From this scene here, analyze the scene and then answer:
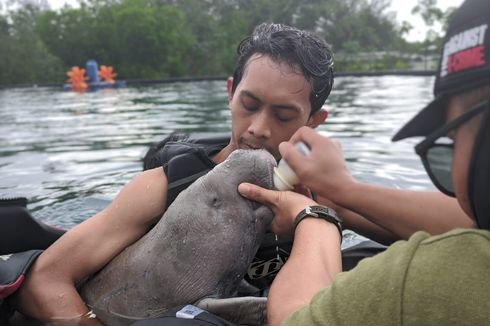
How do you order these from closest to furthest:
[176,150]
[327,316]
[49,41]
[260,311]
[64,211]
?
[327,316], [260,311], [176,150], [64,211], [49,41]

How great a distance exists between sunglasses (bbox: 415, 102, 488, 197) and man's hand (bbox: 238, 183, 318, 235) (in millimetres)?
726

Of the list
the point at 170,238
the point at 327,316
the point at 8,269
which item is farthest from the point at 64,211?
the point at 327,316

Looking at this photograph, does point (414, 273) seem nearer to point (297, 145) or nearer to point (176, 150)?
point (297, 145)

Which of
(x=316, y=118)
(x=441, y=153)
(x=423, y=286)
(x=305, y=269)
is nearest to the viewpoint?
(x=423, y=286)

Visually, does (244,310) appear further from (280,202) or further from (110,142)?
(110,142)

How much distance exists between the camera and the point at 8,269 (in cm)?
276

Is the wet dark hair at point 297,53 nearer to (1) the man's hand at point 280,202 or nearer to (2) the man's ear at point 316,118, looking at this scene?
(2) the man's ear at point 316,118

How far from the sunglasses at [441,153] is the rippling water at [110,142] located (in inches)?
174

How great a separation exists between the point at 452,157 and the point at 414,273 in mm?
339

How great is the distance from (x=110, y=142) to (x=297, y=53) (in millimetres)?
7800

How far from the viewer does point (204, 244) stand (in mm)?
2537

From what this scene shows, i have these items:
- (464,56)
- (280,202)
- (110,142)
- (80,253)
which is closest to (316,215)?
(280,202)

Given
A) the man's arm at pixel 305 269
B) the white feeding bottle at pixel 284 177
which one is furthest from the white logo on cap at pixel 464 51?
the white feeding bottle at pixel 284 177

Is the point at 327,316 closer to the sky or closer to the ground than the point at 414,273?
closer to the ground
